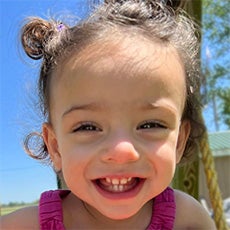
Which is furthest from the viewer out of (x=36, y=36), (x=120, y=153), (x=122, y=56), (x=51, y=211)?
(x=36, y=36)

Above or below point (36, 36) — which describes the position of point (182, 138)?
below

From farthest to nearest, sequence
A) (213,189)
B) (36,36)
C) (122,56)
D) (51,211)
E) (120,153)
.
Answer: (213,189)
(36,36)
(51,211)
(122,56)
(120,153)

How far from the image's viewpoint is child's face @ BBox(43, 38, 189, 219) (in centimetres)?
76

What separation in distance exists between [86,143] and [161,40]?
278 millimetres

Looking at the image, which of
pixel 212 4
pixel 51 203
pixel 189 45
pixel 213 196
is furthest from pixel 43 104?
pixel 212 4

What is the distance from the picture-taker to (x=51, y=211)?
942 millimetres

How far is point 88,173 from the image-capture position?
775 millimetres

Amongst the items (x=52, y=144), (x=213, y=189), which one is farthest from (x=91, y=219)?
(x=213, y=189)

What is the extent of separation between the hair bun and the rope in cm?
53

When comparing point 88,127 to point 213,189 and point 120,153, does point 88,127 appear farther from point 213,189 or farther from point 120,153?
point 213,189

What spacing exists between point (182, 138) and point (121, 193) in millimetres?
244

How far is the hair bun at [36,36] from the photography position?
104 cm

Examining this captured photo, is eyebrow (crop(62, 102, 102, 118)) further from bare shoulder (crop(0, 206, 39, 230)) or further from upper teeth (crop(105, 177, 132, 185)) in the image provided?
bare shoulder (crop(0, 206, 39, 230))

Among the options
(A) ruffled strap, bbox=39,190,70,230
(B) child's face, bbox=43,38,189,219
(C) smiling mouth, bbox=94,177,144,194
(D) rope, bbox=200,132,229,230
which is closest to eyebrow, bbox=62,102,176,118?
(B) child's face, bbox=43,38,189,219
